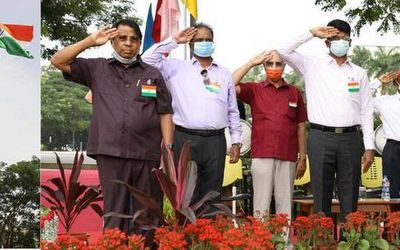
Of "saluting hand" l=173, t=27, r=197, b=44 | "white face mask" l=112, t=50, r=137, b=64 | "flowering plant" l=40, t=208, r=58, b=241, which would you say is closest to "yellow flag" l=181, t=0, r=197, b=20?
"saluting hand" l=173, t=27, r=197, b=44

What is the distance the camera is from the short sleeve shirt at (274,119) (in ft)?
13.5

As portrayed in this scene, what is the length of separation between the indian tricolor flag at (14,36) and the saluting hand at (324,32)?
1.72 m

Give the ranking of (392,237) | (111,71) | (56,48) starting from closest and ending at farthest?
1. (392,237)
2. (111,71)
3. (56,48)

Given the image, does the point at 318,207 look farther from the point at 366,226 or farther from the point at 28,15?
the point at 28,15

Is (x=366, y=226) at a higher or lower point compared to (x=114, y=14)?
lower

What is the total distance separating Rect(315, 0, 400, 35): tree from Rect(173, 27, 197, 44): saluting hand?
268 cm

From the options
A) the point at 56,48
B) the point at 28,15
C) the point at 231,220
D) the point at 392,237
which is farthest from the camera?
the point at 56,48

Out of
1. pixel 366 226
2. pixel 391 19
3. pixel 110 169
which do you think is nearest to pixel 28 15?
pixel 110 169

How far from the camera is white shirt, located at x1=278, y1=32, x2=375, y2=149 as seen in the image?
13.1ft

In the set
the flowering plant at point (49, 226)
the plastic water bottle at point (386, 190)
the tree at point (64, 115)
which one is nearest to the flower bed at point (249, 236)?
the flowering plant at point (49, 226)

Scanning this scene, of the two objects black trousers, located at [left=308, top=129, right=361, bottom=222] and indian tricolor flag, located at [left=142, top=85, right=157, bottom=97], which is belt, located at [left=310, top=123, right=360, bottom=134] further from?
indian tricolor flag, located at [left=142, top=85, right=157, bottom=97]

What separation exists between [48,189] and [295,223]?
1.92 metres

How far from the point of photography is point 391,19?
623 cm

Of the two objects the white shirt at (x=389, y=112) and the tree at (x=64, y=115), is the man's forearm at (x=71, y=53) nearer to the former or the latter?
the tree at (x=64, y=115)
